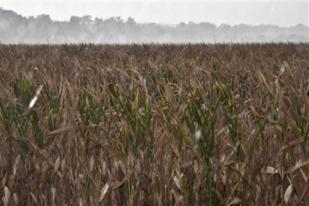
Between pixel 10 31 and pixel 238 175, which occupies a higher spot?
pixel 238 175

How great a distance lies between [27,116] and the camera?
6.30 ft

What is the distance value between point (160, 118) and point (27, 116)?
1.71ft

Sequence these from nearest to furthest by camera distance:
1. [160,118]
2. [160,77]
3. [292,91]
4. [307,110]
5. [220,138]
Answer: [220,138] → [307,110] → [160,118] → [292,91] → [160,77]

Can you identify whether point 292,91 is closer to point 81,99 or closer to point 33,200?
point 81,99

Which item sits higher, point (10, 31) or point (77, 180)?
point (77, 180)

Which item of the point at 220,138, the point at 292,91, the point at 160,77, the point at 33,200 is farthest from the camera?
the point at 160,77

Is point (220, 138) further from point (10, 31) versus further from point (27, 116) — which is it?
point (10, 31)

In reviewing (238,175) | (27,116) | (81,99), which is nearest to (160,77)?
(81,99)

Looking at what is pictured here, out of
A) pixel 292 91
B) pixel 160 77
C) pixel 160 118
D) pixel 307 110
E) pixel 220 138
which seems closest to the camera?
pixel 220 138

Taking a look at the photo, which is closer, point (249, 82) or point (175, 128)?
point (175, 128)

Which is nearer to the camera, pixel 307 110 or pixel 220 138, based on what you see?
pixel 220 138

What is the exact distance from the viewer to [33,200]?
4.58ft

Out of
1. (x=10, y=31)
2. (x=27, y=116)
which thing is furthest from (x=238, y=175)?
(x=10, y=31)

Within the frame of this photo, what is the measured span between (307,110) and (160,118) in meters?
0.56
